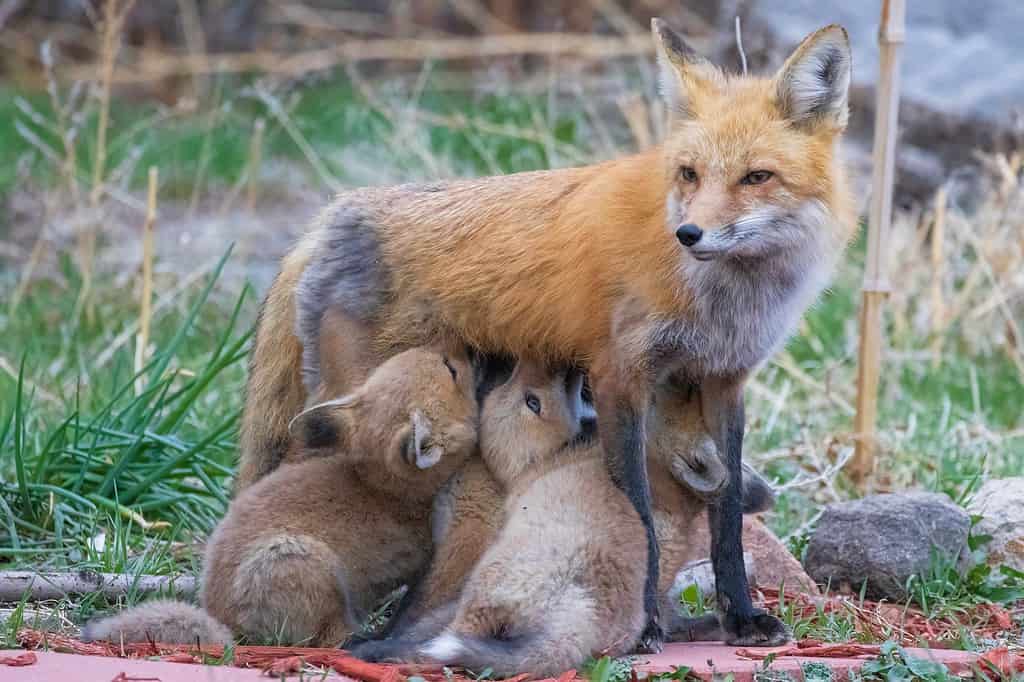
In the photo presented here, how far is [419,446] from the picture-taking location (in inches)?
191

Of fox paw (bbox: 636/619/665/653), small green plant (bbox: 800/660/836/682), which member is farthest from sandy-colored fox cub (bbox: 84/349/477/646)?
small green plant (bbox: 800/660/836/682)

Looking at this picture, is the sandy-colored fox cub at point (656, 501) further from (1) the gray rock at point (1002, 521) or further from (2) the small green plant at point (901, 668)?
(1) the gray rock at point (1002, 521)

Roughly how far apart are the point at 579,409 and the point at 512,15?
38.5ft

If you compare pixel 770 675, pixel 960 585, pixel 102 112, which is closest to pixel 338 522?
pixel 770 675

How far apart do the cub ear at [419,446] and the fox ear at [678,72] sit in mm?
1448

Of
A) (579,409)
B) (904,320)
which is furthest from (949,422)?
(579,409)

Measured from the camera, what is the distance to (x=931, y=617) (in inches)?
212

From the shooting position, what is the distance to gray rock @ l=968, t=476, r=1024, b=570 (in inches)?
236

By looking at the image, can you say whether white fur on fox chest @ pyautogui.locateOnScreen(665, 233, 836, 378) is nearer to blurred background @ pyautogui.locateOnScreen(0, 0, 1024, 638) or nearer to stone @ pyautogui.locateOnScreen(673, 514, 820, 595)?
stone @ pyautogui.locateOnScreen(673, 514, 820, 595)

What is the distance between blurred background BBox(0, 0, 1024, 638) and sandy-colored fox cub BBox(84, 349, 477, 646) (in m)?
0.91

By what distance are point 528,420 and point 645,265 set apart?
0.72m

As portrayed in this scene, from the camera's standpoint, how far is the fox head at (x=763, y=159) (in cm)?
455

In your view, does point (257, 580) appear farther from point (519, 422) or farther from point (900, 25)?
point (900, 25)

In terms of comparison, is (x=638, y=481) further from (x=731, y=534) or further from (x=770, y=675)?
(x=770, y=675)
